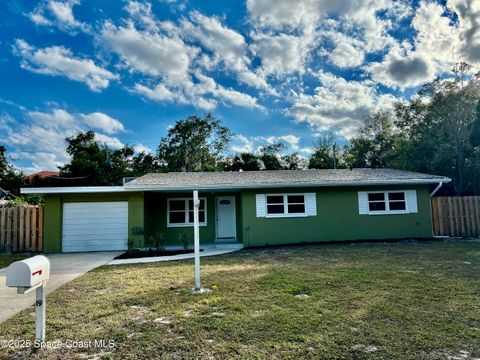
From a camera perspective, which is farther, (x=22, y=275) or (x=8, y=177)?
(x=8, y=177)

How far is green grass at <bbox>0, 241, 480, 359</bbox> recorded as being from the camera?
10.5 feet

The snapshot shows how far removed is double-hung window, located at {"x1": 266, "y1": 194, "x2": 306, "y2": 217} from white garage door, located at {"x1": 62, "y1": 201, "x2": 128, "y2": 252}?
597 centimetres

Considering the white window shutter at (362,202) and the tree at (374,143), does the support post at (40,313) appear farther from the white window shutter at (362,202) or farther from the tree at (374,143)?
the tree at (374,143)

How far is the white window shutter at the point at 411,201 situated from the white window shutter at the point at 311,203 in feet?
13.4

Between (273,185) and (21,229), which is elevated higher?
(273,185)

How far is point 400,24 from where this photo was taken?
12.3 metres

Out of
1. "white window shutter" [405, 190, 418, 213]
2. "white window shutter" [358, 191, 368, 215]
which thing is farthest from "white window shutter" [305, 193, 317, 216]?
"white window shutter" [405, 190, 418, 213]

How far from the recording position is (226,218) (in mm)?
14164

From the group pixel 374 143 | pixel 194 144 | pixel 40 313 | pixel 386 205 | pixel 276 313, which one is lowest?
pixel 276 313

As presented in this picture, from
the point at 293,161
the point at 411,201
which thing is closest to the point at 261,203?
the point at 411,201

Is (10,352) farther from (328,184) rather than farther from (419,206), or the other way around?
(419,206)

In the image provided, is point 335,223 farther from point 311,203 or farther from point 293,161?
point 293,161

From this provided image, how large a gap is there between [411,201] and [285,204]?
18.0 ft

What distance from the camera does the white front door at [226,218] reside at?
14.1 meters
